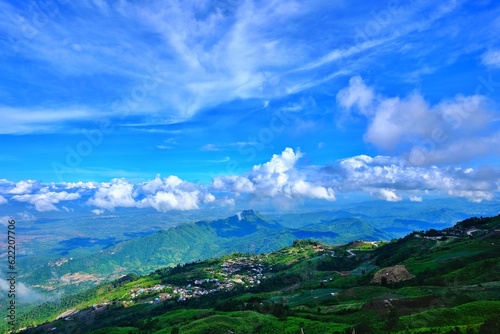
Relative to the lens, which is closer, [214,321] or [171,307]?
[214,321]

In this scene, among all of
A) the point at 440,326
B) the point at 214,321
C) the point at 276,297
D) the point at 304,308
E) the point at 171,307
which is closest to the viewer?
the point at 440,326

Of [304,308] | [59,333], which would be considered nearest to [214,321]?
[304,308]

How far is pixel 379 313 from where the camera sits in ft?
251

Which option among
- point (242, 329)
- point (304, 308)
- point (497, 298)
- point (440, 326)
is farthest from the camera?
point (304, 308)

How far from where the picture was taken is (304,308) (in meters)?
102

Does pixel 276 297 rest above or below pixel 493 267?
below

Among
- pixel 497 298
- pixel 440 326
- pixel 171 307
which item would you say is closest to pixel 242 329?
pixel 440 326

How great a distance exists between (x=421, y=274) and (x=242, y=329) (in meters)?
77.6

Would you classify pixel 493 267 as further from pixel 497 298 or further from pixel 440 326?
pixel 440 326

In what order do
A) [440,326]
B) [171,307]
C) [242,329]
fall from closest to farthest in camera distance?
1. [440,326]
2. [242,329]
3. [171,307]

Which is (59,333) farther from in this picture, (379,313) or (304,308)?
(379,313)

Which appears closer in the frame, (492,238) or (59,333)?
(492,238)

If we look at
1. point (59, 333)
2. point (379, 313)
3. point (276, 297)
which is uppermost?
point (379, 313)

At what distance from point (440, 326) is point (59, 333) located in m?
211
